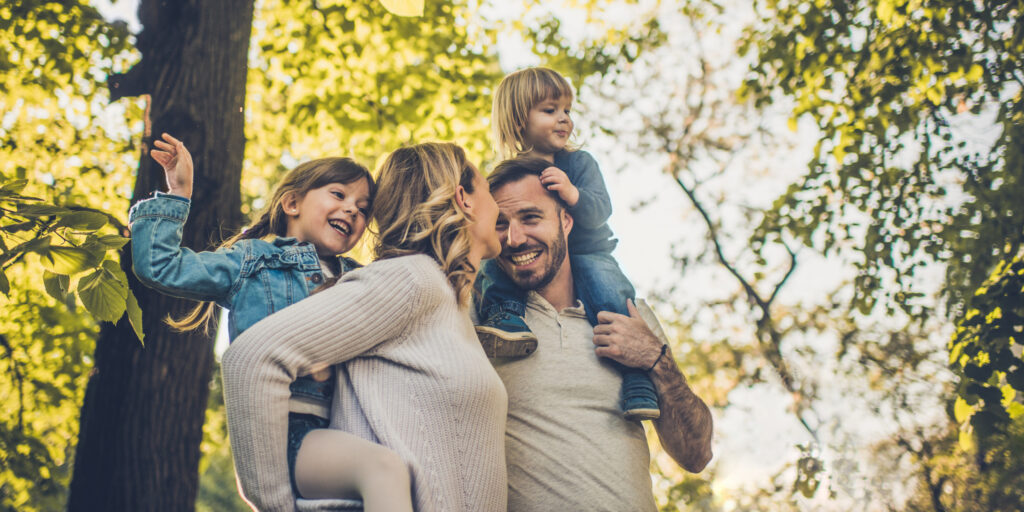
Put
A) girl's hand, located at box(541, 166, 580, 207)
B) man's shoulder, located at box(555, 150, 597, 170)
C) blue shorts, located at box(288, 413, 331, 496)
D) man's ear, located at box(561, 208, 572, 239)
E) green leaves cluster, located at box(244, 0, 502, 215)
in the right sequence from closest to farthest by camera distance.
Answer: blue shorts, located at box(288, 413, 331, 496) → girl's hand, located at box(541, 166, 580, 207) → man's ear, located at box(561, 208, 572, 239) → man's shoulder, located at box(555, 150, 597, 170) → green leaves cluster, located at box(244, 0, 502, 215)

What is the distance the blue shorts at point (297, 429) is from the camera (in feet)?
6.59

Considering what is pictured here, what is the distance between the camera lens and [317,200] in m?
2.69

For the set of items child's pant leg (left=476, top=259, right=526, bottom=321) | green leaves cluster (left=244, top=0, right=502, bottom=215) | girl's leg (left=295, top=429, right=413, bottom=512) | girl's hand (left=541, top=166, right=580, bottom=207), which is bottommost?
girl's leg (left=295, top=429, right=413, bottom=512)

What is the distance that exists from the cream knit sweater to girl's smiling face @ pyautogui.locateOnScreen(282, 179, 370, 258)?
0.49m

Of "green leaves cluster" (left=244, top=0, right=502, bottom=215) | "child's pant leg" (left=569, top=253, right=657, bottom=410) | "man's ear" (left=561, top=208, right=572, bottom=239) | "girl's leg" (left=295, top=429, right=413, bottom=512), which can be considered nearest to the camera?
"girl's leg" (left=295, top=429, right=413, bottom=512)

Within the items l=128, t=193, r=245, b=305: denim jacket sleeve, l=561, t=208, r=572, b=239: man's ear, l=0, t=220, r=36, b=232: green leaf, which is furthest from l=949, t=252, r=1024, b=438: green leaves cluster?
l=0, t=220, r=36, b=232: green leaf

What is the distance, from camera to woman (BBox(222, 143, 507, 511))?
1.90m

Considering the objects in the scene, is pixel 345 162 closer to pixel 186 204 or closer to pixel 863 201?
pixel 186 204

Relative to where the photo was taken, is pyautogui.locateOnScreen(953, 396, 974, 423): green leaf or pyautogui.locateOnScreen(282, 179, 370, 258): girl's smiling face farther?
pyautogui.locateOnScreen(953, 396, 974, 423): green leaf

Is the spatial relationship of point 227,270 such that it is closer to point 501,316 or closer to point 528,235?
point 501,316

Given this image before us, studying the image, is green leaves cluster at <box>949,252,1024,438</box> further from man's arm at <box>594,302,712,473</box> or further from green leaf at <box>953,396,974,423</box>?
man's arm at <box>594,302,712,473</box>

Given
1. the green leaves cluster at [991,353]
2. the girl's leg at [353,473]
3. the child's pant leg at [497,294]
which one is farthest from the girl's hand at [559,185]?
the green leaves cluster at [991,353]

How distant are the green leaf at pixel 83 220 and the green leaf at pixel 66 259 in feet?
0.24

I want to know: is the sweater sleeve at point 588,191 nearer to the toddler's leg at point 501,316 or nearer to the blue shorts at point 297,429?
the toddler's leg at point 501,316
